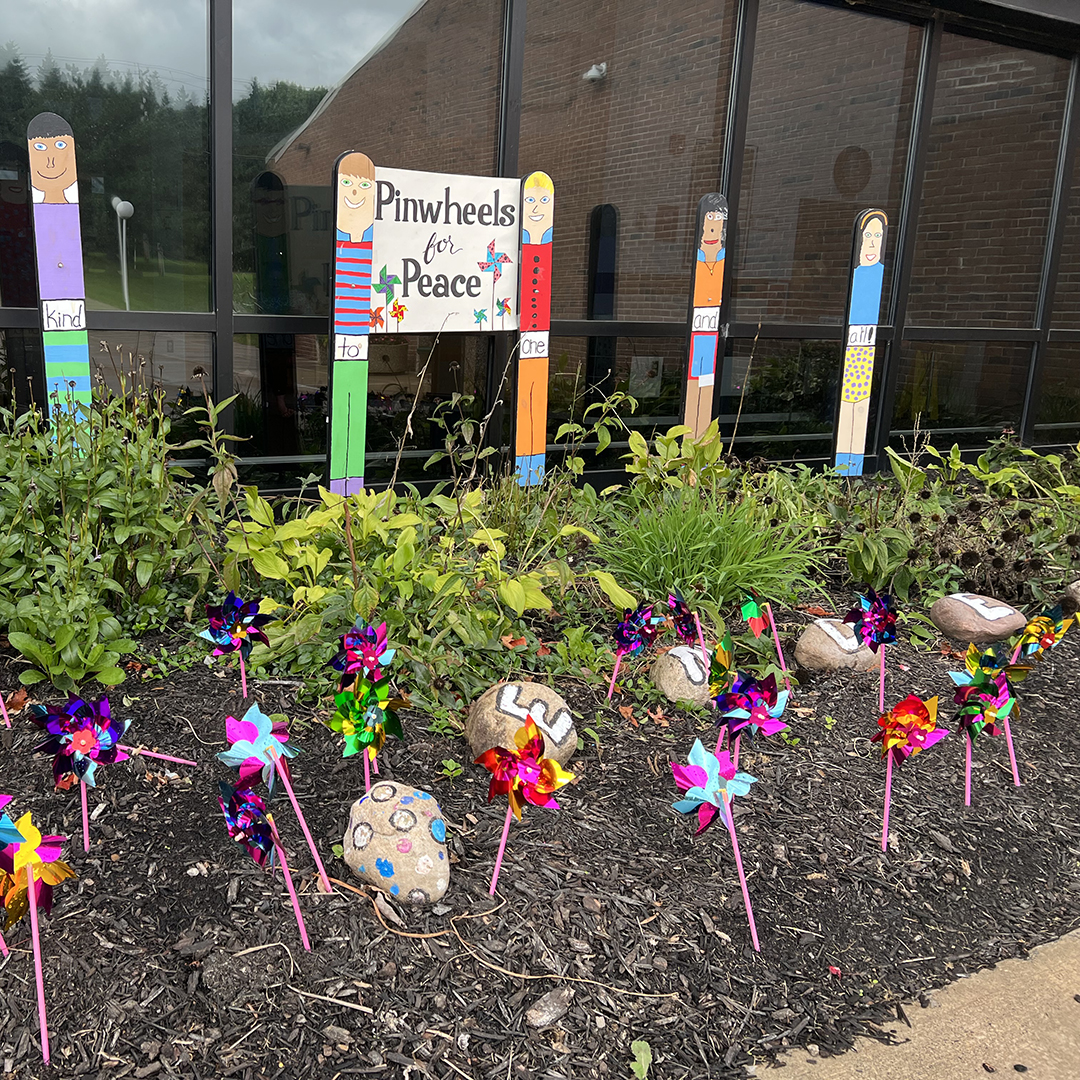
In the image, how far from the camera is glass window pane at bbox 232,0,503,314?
14.1 feet

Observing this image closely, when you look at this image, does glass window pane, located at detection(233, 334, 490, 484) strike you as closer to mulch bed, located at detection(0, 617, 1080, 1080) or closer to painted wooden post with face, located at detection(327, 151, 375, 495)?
painted wooden post with face, located at detection(327, 151, 375, 495)

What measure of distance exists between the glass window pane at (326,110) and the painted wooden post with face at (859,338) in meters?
2.05

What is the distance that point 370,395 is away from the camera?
491 centimetres

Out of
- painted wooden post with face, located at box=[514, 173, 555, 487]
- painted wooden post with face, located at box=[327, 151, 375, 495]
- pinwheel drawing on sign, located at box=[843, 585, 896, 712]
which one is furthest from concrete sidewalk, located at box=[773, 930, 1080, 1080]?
painted wooden post with face, located at box=[514, 173, 555, 487]

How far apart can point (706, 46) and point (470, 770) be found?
15.8ft

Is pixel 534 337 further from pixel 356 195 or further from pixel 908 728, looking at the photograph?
pixel 908 728

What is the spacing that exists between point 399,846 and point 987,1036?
1.18 m

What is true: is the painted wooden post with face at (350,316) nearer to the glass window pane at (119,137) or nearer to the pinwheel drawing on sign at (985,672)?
the glass window pane at (119,137)

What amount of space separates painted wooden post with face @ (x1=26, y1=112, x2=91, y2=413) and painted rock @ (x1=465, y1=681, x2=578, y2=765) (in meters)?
2.00

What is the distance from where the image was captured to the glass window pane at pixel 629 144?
5.12m

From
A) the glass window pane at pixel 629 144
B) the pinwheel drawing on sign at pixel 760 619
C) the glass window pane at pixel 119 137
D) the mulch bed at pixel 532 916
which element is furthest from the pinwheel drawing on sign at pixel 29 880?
the glass window pane at pixel 629 144

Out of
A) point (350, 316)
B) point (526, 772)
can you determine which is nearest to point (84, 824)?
point (526, 772)

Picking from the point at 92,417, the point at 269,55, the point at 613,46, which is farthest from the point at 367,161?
the point at 613,46

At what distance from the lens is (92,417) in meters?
2.75
